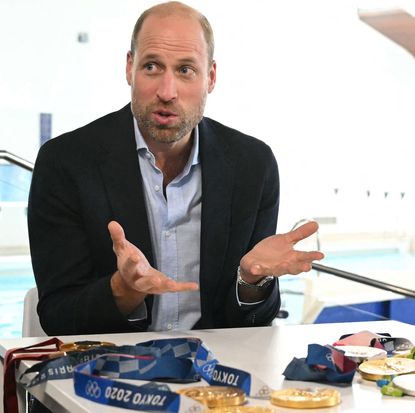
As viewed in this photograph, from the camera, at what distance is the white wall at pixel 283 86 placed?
1121 centimetres

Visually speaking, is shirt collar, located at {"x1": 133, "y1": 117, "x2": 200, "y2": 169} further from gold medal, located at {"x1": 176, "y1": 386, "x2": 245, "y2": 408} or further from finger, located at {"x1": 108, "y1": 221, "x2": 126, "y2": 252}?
gold medal, located at {"x1": 176, "y1": 386, "x2": 245, "y2": 408}

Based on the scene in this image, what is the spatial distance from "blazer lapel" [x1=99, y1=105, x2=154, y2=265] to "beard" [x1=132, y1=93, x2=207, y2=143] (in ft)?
0.25

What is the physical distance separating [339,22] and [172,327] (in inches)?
444

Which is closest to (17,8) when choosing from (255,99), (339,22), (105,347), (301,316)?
(255,99)

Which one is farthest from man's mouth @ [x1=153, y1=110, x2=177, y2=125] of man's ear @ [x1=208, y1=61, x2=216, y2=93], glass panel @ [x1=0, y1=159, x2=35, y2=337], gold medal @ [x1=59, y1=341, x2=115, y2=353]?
glass panel @ [x1=0, y1=159, x2=35, y2=337]

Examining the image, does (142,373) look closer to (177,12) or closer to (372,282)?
(177,12)

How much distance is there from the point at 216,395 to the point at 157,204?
0.96 m

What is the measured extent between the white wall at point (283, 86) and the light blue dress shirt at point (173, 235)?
8.76 metres

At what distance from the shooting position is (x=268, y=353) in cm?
185

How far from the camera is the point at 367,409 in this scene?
1.46 metres

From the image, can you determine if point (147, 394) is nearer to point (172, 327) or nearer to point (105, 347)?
point (105, 347)

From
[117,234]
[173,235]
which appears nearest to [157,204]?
[173,235]

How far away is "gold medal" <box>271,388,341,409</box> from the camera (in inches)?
56.5

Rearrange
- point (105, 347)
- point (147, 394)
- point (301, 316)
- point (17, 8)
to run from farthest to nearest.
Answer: point (17, 8)
point (301, 316)
point (105, 347)
point (147, 394)
